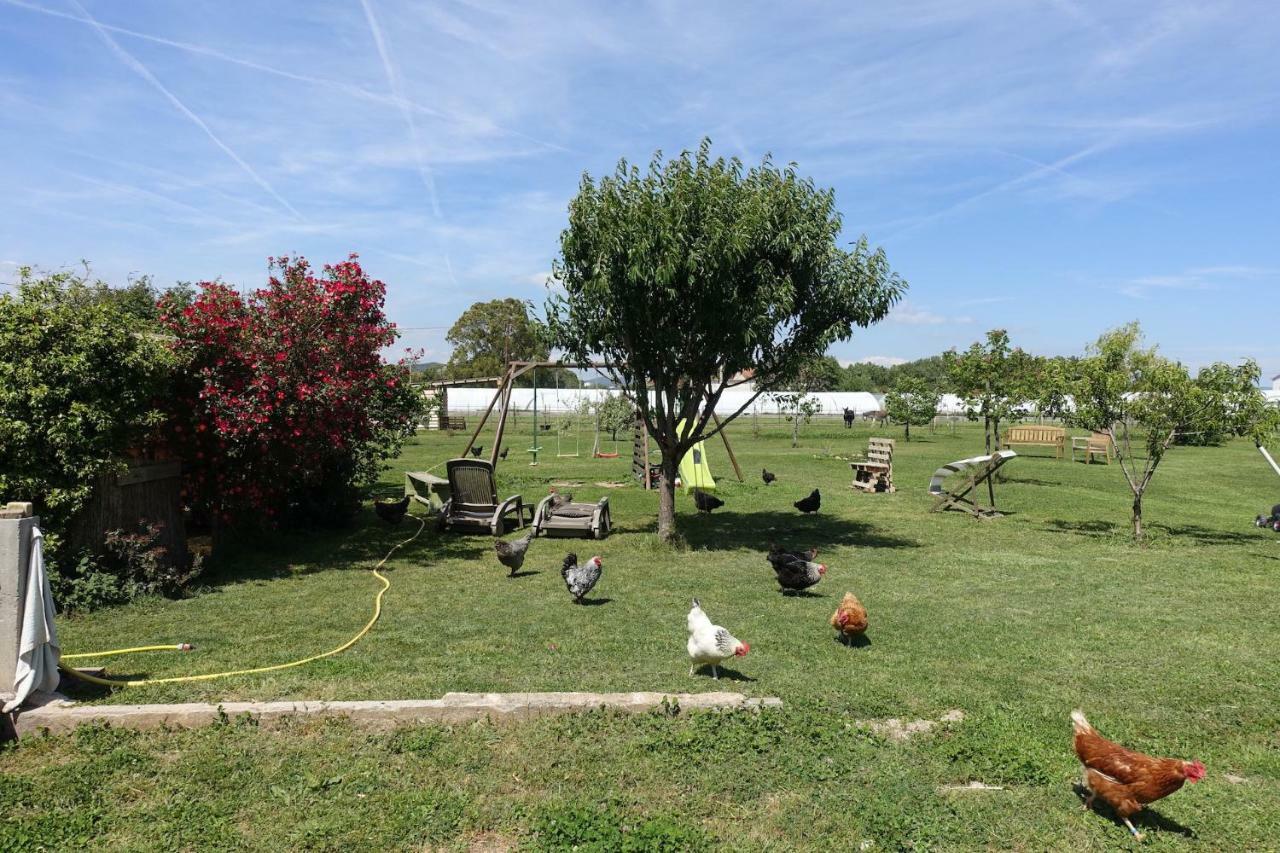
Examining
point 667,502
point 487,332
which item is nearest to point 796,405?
point 667,502

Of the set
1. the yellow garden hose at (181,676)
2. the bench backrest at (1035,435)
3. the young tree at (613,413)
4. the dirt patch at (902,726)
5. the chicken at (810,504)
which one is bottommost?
the dirt patch at (902,726)

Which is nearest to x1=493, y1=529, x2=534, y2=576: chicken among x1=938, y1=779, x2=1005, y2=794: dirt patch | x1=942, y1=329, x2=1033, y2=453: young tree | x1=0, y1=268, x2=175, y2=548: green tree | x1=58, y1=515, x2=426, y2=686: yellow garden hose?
x1=58, y1=515, x2=426, y2=686: yellow garden hose

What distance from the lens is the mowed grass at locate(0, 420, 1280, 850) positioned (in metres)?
4.15

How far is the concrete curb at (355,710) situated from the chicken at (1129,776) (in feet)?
6.53

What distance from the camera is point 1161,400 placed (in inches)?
494

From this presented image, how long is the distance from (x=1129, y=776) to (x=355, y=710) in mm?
4527

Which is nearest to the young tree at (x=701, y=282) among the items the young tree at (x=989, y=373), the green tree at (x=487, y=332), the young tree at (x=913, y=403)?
the young tree at (x=989, y=373)

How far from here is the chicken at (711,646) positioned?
6020mm

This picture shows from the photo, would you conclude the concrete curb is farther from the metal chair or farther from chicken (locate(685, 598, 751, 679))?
the metal chair

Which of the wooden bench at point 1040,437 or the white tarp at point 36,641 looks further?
the wooden bench at point 1040,437

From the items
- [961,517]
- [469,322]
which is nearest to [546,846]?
[961,517]

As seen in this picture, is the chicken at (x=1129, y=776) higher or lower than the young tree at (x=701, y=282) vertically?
lower

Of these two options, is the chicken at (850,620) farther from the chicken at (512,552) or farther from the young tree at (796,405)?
the young tree at (796,405)

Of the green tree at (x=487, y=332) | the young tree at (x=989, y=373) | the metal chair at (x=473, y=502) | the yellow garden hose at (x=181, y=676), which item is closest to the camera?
the yellow garden hose at (x=181, y=676)
